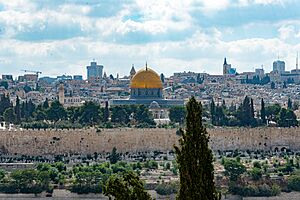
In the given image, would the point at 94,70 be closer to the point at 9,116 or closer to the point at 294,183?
the point at 9,116

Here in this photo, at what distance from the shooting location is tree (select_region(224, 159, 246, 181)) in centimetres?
3869

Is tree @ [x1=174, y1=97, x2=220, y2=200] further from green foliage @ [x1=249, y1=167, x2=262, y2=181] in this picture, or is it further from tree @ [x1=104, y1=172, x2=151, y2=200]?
green foliage @ [x1=249, y1=167, x2=262, y2=181]

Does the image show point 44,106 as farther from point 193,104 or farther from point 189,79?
point 189,79

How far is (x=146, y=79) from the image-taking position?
84.9 m

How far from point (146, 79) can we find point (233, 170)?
150 feet

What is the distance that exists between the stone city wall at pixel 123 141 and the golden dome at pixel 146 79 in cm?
2759

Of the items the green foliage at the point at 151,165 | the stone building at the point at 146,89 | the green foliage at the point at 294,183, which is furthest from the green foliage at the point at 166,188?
the stone building at the point at 146,89

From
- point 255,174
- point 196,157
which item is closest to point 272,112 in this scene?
point 255,174

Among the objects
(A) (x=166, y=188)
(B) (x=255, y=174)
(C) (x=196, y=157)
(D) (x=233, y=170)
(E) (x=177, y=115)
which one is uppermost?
(E) (x=177, y=115)

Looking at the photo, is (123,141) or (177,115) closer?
(123,141)

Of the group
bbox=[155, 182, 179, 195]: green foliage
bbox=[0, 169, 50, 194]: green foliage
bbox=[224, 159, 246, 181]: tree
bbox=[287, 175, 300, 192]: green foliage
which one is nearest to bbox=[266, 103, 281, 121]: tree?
bbox=[224, 159, 246, 181]: tree

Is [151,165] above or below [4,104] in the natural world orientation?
below

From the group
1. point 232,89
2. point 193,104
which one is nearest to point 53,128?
point 193,104

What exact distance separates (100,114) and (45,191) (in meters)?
30.1
